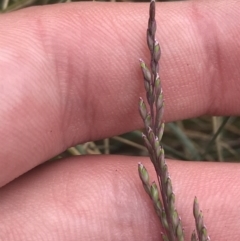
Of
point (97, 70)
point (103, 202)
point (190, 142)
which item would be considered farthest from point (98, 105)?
point (190, 142)

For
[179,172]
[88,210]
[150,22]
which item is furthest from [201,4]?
[88,210]

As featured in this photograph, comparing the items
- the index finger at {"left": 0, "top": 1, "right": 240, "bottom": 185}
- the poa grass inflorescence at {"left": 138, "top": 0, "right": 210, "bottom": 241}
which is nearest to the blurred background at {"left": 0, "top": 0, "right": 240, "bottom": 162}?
the index finger at {"left": 0, "top": 1, "right": 240, "bottom": 185}

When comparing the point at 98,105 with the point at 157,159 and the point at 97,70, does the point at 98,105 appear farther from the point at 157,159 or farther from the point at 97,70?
the point at 157,159

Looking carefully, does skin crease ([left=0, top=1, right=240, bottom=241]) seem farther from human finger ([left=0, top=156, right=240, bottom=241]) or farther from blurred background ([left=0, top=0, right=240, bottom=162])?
blurred background ([left=0, top=0, right=240, bottom=162])

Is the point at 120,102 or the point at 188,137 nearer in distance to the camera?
the point at 120,102

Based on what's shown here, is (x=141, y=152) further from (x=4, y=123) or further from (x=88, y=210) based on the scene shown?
(x=4, y=123)

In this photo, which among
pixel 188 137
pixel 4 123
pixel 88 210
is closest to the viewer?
pixel 4 123
